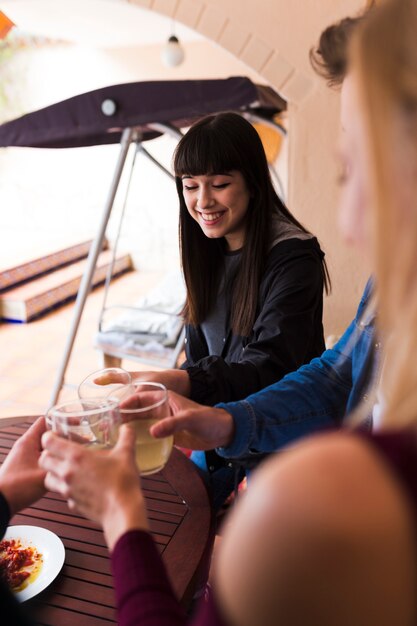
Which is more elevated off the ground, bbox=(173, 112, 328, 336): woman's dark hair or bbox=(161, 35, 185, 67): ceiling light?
bbox=(161, 35, 185, 67): ceiling light

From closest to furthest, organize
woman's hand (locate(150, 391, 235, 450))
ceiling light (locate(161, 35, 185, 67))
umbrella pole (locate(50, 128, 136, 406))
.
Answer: woman's hand (locate(150, 391, 235, 450)) → umbrella pole (locate(50, 128, 136, 406)) → ceiling light (locate(161, 35, 185, 67))

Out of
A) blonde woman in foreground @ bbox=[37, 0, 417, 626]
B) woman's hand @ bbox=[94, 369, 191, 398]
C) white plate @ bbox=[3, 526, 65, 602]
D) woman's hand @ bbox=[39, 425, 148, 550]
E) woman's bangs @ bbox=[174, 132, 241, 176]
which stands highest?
woman's bangs @ bbox=[174, 132, 241, 176]

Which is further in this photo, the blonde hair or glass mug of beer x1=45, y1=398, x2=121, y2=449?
glass mug of beer x1=45, y1=398, x2=121, y2=449

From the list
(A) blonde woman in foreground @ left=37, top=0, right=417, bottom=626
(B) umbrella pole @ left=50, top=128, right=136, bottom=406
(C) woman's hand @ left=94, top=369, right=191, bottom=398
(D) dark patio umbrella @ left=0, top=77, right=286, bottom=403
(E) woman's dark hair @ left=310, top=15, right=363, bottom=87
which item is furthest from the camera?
(B) umbrella pole @ left=50, top=128, right=136, bottom=406

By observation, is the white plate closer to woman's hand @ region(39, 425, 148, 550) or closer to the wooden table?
the wooden table

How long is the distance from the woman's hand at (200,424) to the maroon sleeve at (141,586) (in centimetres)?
38

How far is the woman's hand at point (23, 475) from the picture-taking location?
880mm

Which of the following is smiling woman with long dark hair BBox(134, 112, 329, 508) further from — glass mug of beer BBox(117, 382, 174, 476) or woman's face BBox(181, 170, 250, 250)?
glass mug of beer BBox(117, 382, 174, 476)

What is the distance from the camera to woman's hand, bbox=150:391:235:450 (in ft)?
3.48

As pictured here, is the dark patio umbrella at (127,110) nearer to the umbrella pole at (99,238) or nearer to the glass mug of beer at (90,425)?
the umbrella pole at (99,238)

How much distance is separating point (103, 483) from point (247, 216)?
1250mm

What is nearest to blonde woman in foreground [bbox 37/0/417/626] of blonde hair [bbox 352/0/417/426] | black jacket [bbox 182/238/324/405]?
blonde hair [bbox 352/0/417/426]

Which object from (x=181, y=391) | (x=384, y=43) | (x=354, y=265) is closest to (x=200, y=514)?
(x=181, y=391)

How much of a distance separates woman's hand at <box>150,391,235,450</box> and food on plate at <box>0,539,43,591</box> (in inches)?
14.4
